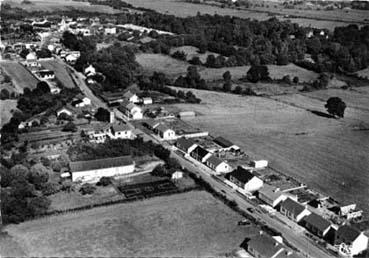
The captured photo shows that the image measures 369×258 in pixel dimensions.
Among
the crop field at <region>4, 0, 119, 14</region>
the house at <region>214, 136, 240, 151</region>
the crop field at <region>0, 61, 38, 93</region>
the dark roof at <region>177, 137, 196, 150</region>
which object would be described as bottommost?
the crop field at <region>0, 61, 38, 93</region>

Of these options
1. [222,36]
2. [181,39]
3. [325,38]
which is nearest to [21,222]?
[181,39]

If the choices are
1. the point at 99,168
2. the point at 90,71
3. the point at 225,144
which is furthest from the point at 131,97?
the point at 99,168

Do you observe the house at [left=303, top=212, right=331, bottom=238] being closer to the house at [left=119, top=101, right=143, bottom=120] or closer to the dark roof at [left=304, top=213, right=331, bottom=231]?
the dark roof at [left=304, top=213, right=331, bottom=231]

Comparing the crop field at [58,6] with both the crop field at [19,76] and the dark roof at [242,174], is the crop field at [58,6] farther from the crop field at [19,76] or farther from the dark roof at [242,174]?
the dark roof at [242,174]

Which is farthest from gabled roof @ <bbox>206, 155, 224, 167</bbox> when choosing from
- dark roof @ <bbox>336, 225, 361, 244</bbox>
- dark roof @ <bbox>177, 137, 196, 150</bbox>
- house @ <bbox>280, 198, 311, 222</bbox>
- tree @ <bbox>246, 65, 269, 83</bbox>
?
tree @ <bbox>246, 65, 269, 83</bbox>

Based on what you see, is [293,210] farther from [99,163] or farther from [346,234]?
[99,163]

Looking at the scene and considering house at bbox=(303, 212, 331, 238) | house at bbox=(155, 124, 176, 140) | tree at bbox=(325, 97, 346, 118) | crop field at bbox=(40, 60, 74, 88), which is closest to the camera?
house at bbox=(303, 212, 331, 238)
